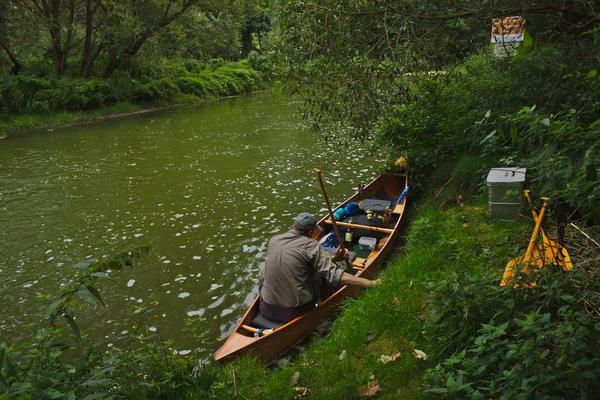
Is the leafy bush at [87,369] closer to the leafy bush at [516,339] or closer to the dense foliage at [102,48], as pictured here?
the leafy bush at [516,339]

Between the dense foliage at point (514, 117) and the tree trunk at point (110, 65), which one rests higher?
the tree trunk at point (110, 65)

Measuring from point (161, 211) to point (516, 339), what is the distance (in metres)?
9.06

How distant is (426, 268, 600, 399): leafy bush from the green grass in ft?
1.28

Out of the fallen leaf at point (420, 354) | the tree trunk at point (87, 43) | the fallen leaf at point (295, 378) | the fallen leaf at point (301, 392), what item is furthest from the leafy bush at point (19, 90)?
the fallen leaf at point (420, 354)

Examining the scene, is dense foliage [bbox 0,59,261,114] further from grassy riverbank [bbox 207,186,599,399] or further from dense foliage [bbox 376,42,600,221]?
grassy riverbank [bbox 207,186,599,399]

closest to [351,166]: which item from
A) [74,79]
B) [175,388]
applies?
[175,388]

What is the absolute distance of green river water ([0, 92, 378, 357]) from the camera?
22.9 ft

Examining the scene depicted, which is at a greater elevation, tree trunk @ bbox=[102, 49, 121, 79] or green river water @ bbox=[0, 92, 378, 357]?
tree trunk @ bbox=[102, 49, 121, 79]

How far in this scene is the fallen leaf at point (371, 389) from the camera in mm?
4023

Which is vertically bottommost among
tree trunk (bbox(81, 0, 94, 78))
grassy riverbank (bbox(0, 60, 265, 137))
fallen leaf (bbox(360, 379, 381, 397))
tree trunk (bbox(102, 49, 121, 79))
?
fallen leaf (bbox(360, 379, 381, 397))

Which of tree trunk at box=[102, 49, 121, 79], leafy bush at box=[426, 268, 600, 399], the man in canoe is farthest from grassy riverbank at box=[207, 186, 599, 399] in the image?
tree trunk at box=[102, 49, 121, 79]

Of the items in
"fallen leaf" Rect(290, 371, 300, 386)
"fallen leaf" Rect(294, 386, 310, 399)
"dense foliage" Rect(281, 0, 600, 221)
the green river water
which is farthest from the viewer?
the green river water

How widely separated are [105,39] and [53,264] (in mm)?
20490

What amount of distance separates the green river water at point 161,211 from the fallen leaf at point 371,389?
8.34 ft
